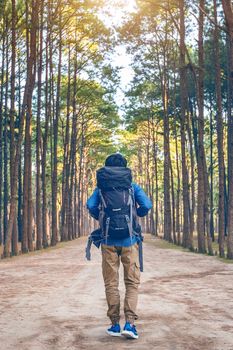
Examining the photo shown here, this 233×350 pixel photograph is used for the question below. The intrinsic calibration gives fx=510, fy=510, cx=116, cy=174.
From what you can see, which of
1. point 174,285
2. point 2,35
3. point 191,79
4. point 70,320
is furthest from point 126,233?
point 191,79

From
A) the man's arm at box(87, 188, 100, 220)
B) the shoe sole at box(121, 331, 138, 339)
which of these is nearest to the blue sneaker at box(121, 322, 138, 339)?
the shoe sole at box(121, 331, 138, 339)

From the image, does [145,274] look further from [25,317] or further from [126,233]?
[126,233]

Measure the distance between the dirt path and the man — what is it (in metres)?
0.40

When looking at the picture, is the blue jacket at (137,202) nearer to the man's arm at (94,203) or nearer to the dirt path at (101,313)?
the man's arm at (94,203)

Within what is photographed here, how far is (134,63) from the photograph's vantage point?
3344 centimetres

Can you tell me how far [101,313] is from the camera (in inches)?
272

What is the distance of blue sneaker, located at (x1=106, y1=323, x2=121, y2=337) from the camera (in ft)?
18.2

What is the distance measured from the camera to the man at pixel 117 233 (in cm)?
565

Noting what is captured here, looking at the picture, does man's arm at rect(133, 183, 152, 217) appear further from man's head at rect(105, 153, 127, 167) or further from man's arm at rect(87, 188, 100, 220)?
man's arm at rect(87, 188, 100, 220)

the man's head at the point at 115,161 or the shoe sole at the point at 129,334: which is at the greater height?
the man's head at the point at 115,161

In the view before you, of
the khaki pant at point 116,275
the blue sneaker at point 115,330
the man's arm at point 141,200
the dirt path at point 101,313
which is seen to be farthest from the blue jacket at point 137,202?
the dirt path at point 101,313

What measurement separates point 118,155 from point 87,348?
2.22 meters

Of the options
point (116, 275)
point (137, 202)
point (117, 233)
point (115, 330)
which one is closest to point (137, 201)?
point (137, 202)

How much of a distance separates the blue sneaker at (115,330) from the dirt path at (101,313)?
0.28 feet
